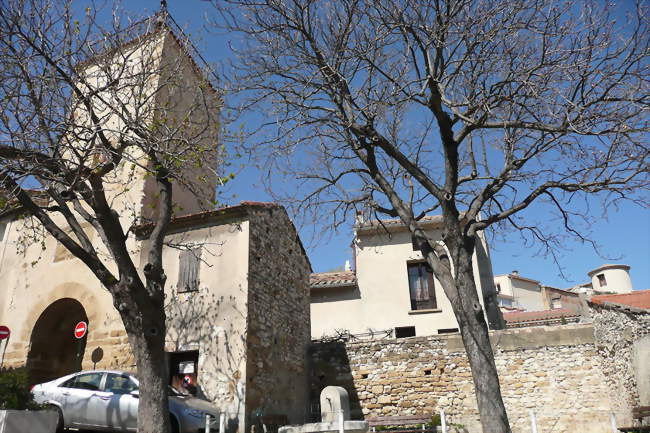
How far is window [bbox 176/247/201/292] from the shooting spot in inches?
500

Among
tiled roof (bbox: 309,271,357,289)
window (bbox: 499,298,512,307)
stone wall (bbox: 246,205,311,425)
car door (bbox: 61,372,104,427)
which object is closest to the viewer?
car door (bbox: 61,372,104,427)

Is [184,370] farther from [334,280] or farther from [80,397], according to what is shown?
[334,280]

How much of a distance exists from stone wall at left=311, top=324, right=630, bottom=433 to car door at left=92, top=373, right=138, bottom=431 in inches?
265

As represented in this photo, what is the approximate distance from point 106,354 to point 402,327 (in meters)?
12.8

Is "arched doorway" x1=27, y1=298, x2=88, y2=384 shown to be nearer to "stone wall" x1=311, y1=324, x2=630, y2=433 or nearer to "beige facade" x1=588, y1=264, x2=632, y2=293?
"stone wall" x1=311, y1=324, x2=630, y2=433

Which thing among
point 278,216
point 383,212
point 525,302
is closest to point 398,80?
point 383,212

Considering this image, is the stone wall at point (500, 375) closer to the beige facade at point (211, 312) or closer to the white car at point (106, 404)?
the beige facade at point (211, 312)

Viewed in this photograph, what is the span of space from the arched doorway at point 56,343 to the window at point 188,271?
3294 mm

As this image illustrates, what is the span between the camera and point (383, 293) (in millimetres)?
22172

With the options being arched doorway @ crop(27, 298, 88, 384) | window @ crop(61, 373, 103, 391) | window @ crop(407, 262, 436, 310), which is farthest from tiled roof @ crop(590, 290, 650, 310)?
arched doorway @ crop(27, 298, 88, 384)

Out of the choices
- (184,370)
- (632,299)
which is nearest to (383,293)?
(632,299)

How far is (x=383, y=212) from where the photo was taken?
9.38m

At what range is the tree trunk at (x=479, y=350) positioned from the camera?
682 cm

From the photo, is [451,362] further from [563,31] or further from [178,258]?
[563,31]
